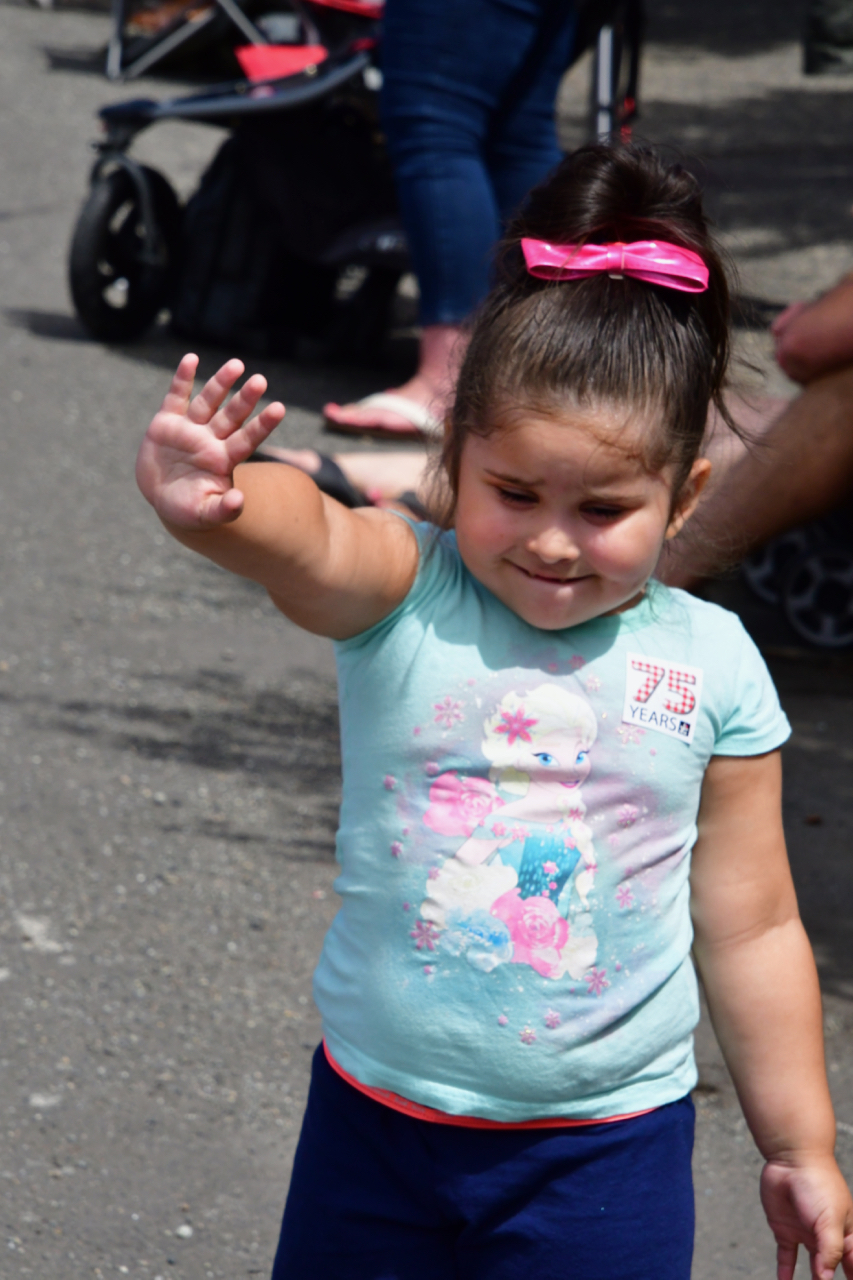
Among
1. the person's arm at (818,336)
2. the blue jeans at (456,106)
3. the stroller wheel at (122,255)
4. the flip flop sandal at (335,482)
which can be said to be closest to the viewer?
the person's arm at (818,336)

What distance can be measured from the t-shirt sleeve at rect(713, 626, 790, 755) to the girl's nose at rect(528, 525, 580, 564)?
0.24m

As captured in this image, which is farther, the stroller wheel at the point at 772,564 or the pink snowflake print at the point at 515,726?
the stroller wheel at the point at 772,564

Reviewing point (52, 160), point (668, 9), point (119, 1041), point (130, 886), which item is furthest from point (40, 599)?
point (668, 9)

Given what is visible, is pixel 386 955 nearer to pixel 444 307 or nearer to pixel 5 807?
pixel 5 807

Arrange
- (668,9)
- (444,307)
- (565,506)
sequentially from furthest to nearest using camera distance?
(668,9), (444,307), (565,506)

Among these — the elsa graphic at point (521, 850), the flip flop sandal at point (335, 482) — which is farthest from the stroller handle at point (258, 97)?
the elsa graphic at point (521, 850)

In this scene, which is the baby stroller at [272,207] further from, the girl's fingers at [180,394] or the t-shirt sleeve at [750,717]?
the girl's fingers at [180,394]

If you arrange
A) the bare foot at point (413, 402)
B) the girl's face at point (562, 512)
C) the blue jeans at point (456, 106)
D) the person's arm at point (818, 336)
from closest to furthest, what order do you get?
the girl's face at point (562, 512) < the person's arm at point (818, 336) < the blue jeans at point (456, 106) < the bare foot at point (413, 402)

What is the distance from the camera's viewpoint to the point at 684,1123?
5.13ft

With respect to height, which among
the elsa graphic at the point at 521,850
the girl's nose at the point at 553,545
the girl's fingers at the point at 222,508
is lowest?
the elsa graphic at the point at 521,850

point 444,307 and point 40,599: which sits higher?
point 444,307

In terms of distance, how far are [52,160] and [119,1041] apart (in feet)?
23.3

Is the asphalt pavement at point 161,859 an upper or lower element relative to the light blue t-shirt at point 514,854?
lower

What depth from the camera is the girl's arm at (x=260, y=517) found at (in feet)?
4.27
